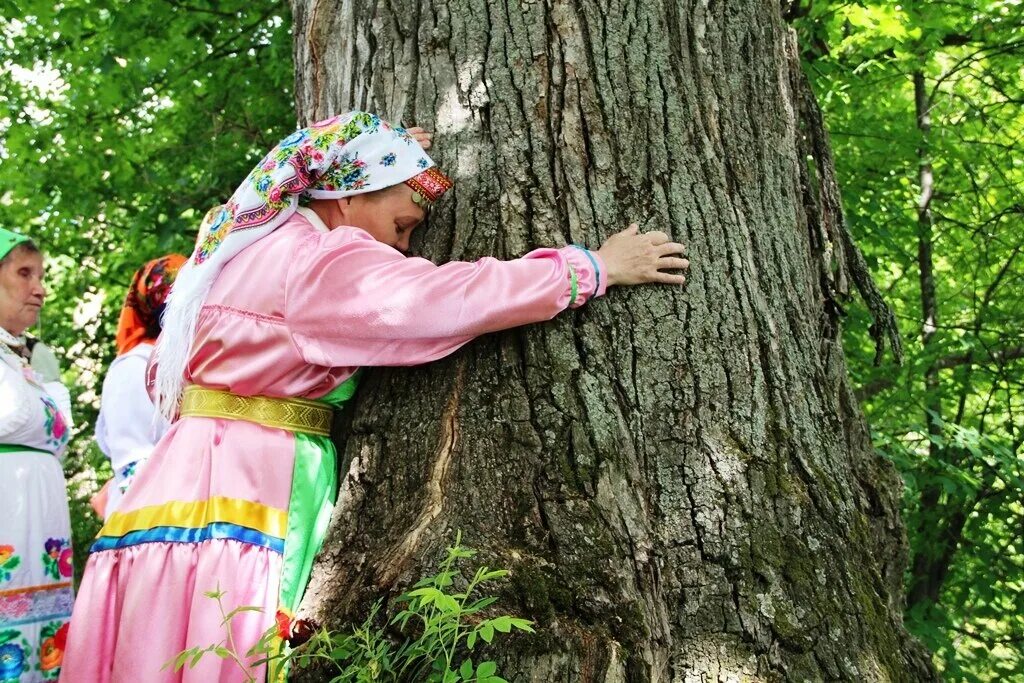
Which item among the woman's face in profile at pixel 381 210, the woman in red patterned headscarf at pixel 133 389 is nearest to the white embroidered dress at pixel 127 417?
the woman in red patterned headscarf at pixel 133 389

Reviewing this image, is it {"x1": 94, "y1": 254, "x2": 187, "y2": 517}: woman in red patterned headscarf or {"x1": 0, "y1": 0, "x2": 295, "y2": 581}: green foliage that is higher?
{"x1": 0, "y1": 0, "x2": 295, "y2": 581}: green foliage

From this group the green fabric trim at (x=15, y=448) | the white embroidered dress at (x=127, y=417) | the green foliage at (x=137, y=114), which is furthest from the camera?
the green foliage at (x=137, y=114)

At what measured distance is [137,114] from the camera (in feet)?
22.2

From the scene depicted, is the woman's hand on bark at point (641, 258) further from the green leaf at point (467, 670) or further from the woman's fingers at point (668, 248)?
the green leaf at point (467, 670)

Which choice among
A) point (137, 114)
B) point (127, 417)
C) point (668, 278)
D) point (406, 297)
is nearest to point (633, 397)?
point (668, 278)

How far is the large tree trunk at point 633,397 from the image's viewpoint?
1.98m

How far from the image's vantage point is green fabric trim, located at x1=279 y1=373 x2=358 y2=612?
2154 mm

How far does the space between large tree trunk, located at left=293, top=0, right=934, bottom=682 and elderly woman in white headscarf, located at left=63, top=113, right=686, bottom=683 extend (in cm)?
10

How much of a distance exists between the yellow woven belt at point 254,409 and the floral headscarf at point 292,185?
0.28ft

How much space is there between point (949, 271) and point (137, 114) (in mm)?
5568

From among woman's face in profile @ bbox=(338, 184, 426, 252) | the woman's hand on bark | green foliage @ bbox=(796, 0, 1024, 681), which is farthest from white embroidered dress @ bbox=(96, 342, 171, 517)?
green foliage @ bbox=(796, 0, 1024, 681)

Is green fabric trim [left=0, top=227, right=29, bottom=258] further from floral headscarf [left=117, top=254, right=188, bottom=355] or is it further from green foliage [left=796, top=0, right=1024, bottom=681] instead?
green foliage [left=796, top=0, right=1024, bottom=681]

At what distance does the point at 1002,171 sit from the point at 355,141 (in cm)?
445

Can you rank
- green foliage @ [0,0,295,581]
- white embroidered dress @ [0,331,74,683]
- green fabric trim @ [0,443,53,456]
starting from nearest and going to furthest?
white embroidered dress @ [0,331,74,683], green fabric trim @ [0,443,53,456], green foliage @ [0,0,295,581]
